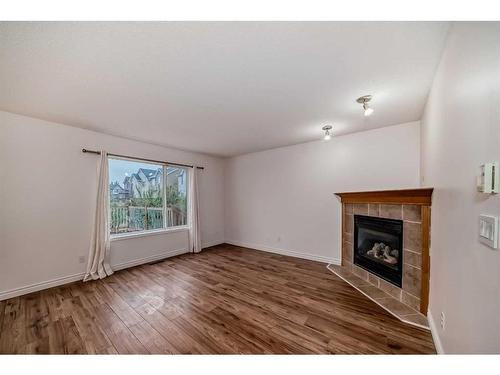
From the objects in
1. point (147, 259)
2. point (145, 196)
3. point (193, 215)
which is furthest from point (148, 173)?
point (147, 259)

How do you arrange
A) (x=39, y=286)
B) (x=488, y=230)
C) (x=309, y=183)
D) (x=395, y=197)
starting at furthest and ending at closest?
(x=309, y=183), (x=39, y=286), (x=395, y=197), (x=488, y=230)

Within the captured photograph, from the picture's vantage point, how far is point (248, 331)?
5.87 ft

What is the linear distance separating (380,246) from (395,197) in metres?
0.78

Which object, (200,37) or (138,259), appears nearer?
(200,37)

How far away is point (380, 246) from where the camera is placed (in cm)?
278

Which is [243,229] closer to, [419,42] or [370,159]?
[370,159]

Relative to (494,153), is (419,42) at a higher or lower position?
higher

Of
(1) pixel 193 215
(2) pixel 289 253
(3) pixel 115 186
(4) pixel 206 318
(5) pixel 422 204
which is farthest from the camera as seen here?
(1) pixel 193 215

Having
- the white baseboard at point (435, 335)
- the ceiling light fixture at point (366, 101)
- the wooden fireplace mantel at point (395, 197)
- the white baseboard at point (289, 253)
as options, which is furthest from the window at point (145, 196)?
the white baseboard at point (435, 335)

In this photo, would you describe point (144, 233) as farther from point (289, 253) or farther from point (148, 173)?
point (289, 253)

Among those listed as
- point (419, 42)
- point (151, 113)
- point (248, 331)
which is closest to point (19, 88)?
point (151, 113)

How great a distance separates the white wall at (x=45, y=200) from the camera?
2.47 m

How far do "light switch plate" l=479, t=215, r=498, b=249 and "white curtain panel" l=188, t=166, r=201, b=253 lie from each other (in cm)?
429

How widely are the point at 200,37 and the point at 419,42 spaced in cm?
155
